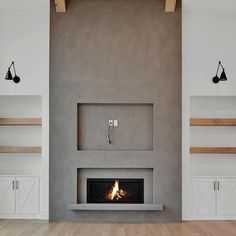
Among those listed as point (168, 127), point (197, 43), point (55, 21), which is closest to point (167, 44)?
point (197, 43)

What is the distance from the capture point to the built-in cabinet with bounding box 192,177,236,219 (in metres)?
7.18

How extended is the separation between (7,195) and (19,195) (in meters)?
0.18

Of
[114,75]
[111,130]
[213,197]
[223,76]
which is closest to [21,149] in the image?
[111,130]

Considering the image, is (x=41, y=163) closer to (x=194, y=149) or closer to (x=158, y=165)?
(x=158, y=165)

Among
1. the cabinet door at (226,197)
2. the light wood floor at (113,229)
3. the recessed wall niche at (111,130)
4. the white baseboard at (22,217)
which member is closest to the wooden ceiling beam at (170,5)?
the recessed wall niche at (111,130)

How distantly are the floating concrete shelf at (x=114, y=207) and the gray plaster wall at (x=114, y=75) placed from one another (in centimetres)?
21

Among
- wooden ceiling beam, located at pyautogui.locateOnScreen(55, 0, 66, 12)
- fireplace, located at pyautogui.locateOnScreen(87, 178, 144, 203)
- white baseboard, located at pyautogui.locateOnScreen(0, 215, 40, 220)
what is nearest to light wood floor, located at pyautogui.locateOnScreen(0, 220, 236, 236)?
white baseboard, located at pyautogui.locateOnScreen(0, 215, 40, 220)

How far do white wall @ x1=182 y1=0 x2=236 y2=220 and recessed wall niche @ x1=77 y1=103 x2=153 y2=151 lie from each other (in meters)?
0.60

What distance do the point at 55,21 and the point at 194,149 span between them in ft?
9.66

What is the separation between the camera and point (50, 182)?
282 inches

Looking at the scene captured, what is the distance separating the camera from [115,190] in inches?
288

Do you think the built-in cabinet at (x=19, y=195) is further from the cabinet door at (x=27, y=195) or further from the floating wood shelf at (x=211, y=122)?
the floating wood shelf at (x=211, y=122)

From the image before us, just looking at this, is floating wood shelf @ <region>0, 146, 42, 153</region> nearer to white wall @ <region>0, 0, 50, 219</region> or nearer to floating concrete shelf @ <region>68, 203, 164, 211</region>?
white wall @ <region>0, 0, 50, 219</region>

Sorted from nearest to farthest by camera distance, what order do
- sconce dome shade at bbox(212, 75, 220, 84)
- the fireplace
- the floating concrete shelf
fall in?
the floating concrete shelf
sconce dome shade at bbox(212, 75, 220, 84)
the fireplace
